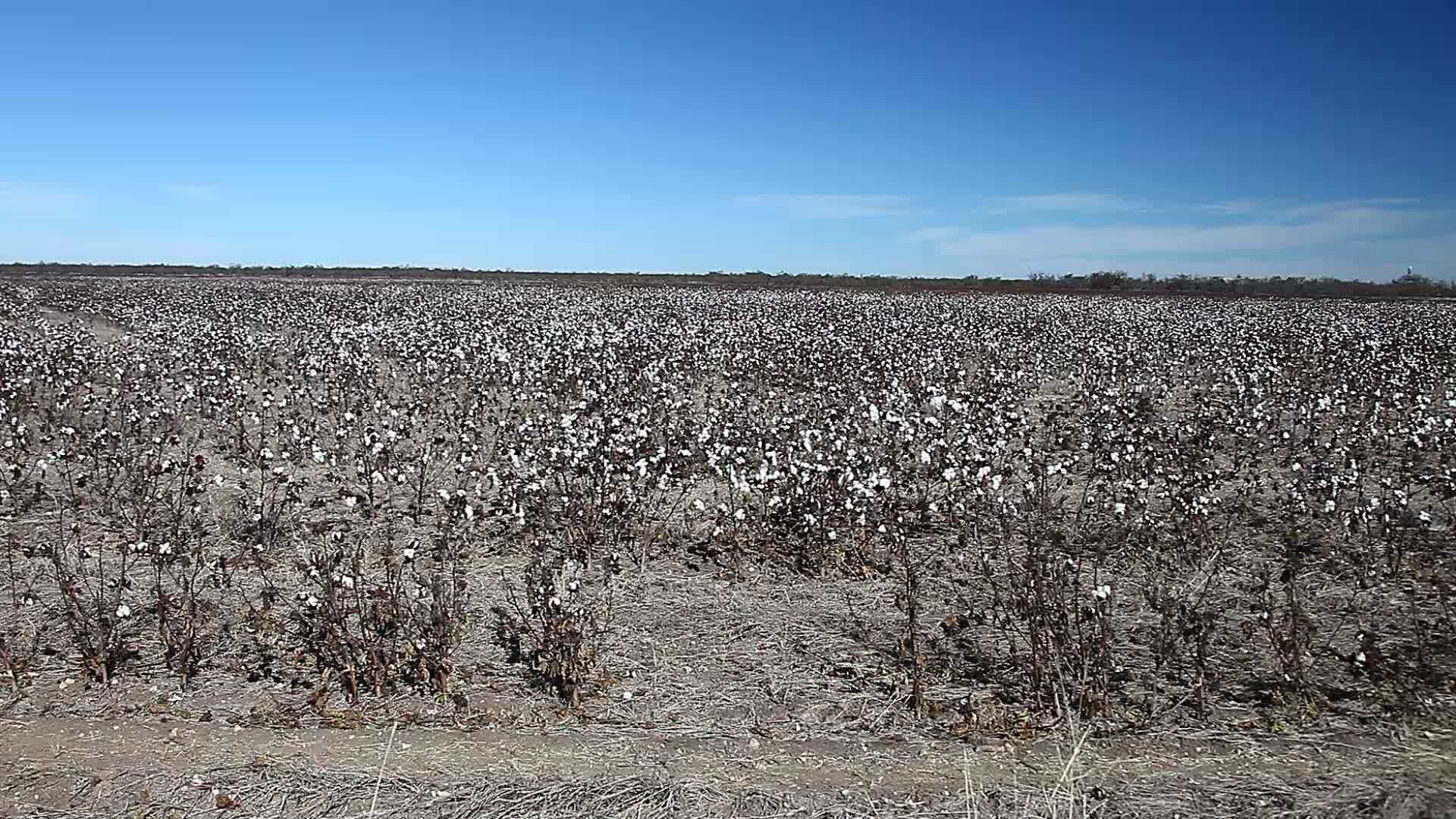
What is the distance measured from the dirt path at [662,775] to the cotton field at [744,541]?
0.41 m

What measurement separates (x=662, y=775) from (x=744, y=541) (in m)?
4.06

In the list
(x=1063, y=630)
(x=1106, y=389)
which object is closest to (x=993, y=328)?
(x=1106, y=389)

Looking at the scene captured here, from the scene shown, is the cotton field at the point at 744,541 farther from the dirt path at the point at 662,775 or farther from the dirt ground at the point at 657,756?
the dirt path at the point at 662,775

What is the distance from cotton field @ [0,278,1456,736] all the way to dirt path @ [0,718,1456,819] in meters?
0.41

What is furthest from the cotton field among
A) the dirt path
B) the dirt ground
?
the dirt path

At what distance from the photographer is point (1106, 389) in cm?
1777

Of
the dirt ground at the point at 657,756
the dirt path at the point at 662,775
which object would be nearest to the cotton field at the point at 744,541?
the dirt ground at the point at 657,756

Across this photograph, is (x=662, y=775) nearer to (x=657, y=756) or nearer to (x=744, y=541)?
(x=657, y=756)

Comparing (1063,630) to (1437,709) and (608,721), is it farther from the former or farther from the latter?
(608,721)

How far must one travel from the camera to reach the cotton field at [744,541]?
645 cm

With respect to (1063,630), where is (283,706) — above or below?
below

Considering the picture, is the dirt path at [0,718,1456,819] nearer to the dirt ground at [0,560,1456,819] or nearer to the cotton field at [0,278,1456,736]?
the dirt ground at [0,560,1456,819]

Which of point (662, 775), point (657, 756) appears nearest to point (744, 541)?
point (657, 756)

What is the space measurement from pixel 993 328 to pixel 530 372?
61.0 feet
